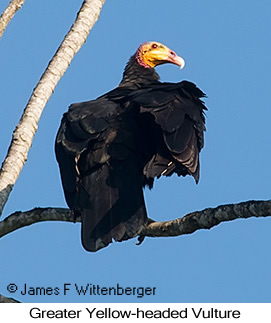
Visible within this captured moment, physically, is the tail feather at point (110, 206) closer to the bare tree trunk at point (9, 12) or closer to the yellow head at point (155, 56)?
the bare tree trunk at point (9, 12)

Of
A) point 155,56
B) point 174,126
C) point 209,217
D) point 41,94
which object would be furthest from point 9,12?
point 155,56

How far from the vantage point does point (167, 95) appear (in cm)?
651

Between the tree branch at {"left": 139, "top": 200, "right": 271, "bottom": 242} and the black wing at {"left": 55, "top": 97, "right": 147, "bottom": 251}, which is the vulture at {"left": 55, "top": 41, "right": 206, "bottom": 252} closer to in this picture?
the black wing at {"left": 55, "top": 97, "right": 147, "bottom": 251}

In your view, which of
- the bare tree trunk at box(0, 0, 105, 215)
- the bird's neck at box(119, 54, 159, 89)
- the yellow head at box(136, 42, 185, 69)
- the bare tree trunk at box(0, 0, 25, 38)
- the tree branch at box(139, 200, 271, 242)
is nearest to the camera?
the tree branch at box(139, 200, 271, 242)

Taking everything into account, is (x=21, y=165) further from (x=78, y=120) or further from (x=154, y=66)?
(x=154, y=66)

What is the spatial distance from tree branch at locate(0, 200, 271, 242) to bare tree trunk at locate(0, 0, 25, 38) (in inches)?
50.7

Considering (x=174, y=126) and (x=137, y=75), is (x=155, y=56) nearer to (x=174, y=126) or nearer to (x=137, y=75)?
(x=137, y=75)

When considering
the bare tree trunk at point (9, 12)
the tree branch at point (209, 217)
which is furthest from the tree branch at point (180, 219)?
the bare tree trunk at point (9, 12)

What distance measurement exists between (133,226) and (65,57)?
132cm

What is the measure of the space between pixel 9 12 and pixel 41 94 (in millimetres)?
635

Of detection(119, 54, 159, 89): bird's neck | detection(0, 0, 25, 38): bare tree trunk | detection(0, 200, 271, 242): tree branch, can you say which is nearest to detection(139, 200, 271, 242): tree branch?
detection(0, 200, 271, 242): tree branch

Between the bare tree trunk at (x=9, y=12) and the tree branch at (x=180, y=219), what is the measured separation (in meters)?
1.29

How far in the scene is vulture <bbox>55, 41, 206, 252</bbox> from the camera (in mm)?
6180
